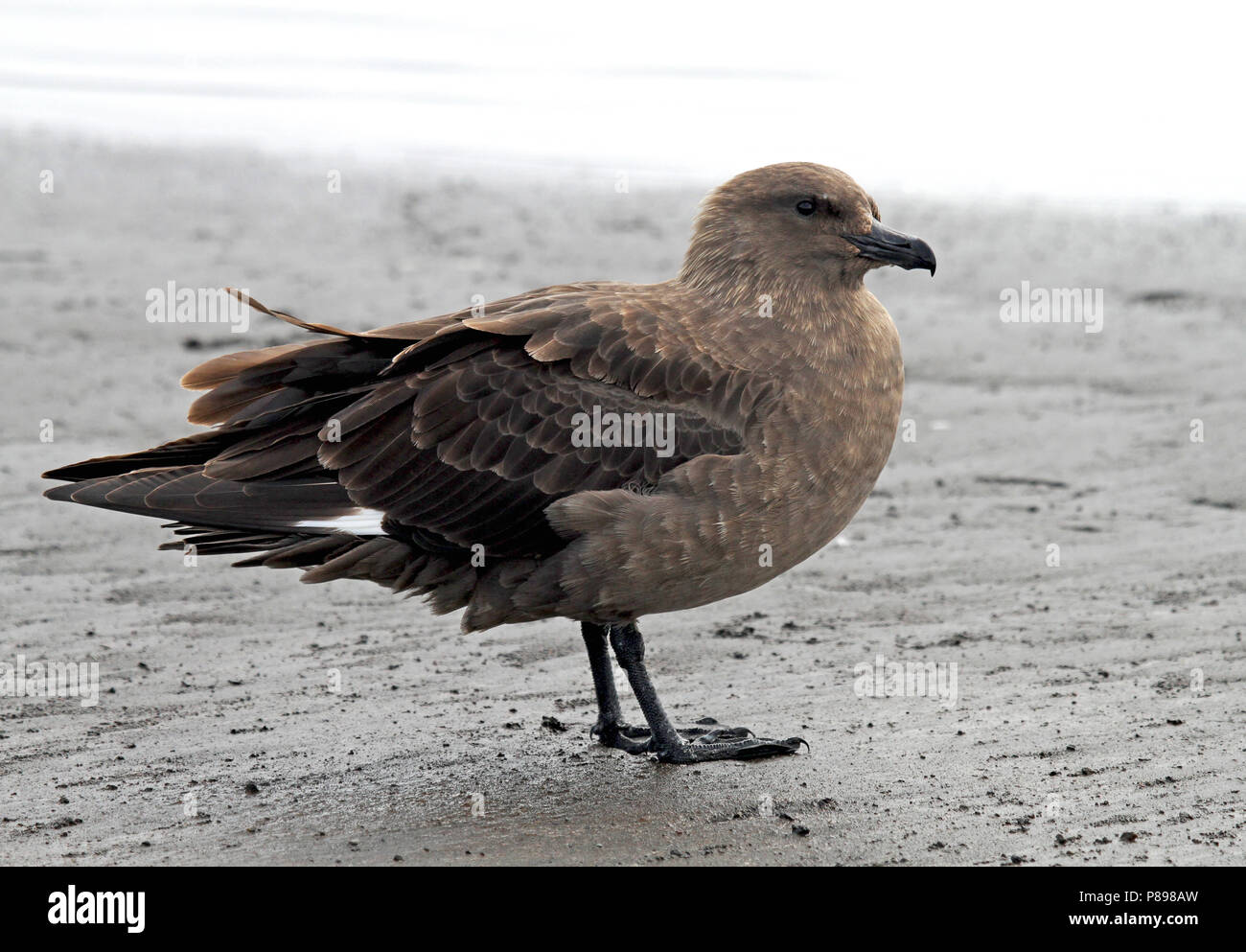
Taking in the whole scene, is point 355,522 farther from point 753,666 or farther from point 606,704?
point 753,666

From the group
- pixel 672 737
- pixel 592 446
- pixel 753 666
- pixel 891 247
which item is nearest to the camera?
pixel 592 446

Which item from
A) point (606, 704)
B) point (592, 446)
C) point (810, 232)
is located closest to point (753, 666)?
point (606, 704)

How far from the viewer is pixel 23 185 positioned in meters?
14.5

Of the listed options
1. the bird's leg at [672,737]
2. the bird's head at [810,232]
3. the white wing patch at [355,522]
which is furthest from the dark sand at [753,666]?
the bird's head at [810,232]

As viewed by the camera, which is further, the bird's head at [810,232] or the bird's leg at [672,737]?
the bird's head at [810,232]

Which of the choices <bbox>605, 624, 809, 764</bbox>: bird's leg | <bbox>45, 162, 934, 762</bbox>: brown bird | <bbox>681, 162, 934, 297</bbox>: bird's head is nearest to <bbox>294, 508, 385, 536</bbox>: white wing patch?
<bbox>45, 162, 934, 762</bbox>: brown bird

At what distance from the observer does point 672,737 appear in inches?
198

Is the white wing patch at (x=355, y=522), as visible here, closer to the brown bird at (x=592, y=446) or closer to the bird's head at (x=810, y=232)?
the brown bird at (x=592, y=446)

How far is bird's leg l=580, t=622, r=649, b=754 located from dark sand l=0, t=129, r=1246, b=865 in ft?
0.25

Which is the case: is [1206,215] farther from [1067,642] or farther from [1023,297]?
[1067,642]

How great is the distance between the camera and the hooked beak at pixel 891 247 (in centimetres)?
518

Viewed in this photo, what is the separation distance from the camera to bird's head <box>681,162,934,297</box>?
205 inches

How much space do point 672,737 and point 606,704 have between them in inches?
12.9

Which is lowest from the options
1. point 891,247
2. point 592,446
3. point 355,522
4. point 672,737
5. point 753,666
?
point 672,737
